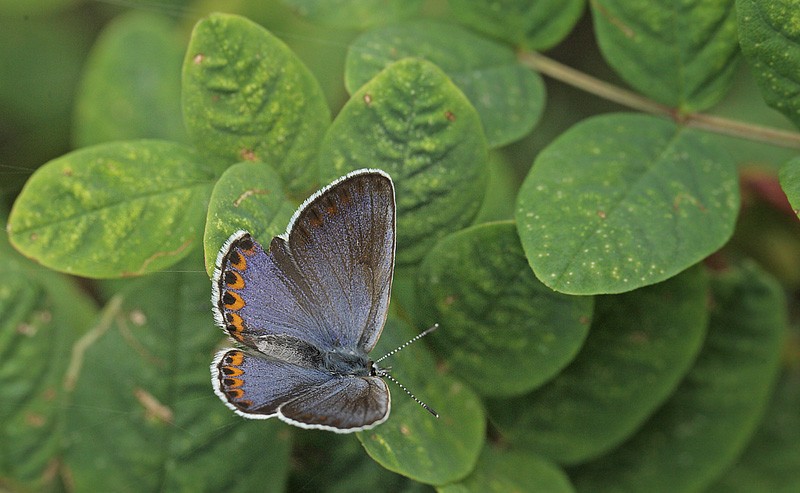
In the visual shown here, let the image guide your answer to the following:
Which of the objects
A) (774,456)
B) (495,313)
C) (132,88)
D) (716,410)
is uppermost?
(132,88)

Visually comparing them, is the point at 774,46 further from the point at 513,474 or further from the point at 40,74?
the point at 40,74

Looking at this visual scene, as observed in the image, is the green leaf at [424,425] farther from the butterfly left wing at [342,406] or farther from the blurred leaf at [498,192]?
the blurred leaf at [498,192]

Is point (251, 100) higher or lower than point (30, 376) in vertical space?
higher

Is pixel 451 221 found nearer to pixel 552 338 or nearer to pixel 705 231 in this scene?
pixel 552 338

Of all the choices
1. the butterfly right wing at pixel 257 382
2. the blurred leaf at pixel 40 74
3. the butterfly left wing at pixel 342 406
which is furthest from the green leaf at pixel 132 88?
the butterfly left wing at pixel 342 406

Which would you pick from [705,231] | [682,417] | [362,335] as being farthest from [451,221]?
[682,417]

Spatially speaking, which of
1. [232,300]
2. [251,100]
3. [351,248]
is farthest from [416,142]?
[232,300]
